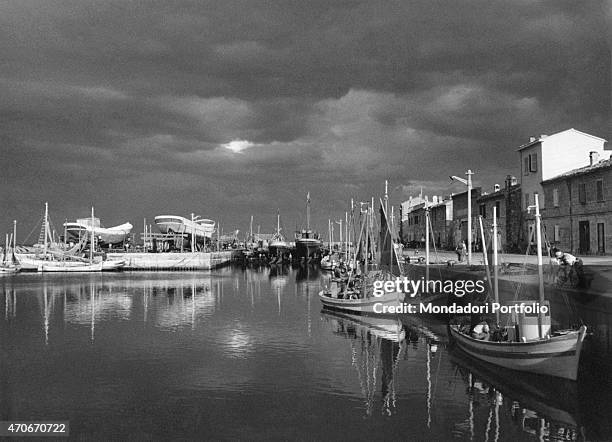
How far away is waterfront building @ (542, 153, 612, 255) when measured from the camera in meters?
41.4

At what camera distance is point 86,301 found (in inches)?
2092

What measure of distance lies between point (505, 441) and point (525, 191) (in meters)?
42.7

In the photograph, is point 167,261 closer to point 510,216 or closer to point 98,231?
point 98,231

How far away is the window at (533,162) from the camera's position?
52.2m

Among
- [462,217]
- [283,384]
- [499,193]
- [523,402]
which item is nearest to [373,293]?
[283,384]

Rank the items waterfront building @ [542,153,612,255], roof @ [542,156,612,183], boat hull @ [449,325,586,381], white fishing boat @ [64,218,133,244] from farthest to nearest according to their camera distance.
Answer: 1. white fishing boat @ [64,218,133,244]
2. roof @ [542,156,612,183]
3. waterfront building @ [542,153,612,255]
4. boat hull @ [449,325,586,381]

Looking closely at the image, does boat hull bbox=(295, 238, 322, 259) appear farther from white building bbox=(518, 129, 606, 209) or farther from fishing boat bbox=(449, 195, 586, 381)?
fishing boat bbox=(449, 195, 586, 381)

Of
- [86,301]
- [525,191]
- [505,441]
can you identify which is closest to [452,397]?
[505,441]

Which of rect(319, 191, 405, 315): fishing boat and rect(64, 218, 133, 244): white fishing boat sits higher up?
rect(64, 218, 133, 244): white fishing boat

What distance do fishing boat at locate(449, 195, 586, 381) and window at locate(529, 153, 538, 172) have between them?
33743 millimetres

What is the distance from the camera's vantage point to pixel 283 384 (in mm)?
22391

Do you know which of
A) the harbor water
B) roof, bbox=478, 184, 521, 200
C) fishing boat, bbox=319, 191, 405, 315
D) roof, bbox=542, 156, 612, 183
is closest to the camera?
the harbor water

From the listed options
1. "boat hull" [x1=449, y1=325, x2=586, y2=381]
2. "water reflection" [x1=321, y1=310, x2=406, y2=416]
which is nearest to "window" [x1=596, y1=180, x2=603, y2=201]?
"water reflection" [x1=321, y1=310, x2=406, y2=416]

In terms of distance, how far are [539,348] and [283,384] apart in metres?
10.2
